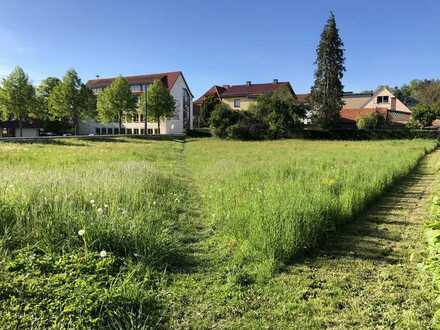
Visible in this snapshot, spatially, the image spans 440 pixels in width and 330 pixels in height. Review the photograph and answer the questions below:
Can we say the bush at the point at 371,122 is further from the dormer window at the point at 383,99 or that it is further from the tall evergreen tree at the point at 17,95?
the tall evergreen tree at the point at 17,95

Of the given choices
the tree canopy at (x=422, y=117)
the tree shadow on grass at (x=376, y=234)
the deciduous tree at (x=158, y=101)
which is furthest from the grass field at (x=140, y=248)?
the tree canopy at (x=422, y=117)

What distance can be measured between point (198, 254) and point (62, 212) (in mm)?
2377

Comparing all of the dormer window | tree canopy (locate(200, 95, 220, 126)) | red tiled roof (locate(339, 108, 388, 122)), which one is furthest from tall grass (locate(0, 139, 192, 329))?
the dormer window

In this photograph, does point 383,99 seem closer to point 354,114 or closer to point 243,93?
point 354,114

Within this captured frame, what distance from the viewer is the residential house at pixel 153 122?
60969mm

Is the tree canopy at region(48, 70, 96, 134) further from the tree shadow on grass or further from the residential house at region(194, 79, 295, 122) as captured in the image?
the tree shadow on grass

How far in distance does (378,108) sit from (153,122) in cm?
4173

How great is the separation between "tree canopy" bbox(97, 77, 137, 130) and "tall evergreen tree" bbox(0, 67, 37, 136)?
33.3 ft

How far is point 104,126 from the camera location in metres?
64.8

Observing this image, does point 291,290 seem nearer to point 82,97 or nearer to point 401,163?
point 401,163

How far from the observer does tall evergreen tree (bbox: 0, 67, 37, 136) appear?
46031 millimetres

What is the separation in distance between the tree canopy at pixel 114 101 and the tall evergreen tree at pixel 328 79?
98.5 ft

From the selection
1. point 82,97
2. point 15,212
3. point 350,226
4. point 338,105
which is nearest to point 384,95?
point 338,105

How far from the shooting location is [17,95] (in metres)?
46.7
